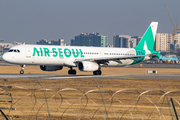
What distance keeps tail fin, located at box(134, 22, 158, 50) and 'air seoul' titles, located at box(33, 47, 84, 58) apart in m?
14.3

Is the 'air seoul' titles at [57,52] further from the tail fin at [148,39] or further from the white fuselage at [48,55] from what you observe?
the tail fin at [148,39]

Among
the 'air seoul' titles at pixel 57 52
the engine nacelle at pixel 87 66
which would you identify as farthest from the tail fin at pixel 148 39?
the engine nacelle at pixel 87 66

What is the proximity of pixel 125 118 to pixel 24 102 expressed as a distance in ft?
25.8

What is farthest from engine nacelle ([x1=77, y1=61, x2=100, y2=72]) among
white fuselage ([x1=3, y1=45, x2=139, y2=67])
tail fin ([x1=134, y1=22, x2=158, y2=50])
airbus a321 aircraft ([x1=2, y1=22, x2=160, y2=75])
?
tail fin ([x1=134, y1=22, x2=158, y2=50])

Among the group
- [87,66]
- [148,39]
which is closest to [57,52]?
[87,66]

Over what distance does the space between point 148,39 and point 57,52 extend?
2040 cm

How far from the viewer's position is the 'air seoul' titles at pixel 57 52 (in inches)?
1805

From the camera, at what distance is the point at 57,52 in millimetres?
47156

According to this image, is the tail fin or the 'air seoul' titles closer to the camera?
the 'air seoul' titles

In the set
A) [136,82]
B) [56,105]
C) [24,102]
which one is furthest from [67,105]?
[136,82]

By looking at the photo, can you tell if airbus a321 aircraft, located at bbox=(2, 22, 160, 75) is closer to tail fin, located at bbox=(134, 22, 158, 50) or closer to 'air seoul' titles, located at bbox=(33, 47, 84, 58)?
'air seoul' titles, located at bbox=(33, 47, 84, 58)

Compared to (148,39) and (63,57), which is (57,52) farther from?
(148,39)

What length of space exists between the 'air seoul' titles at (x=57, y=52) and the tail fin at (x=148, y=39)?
14314mm

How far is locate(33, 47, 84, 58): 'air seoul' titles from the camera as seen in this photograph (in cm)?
4584
